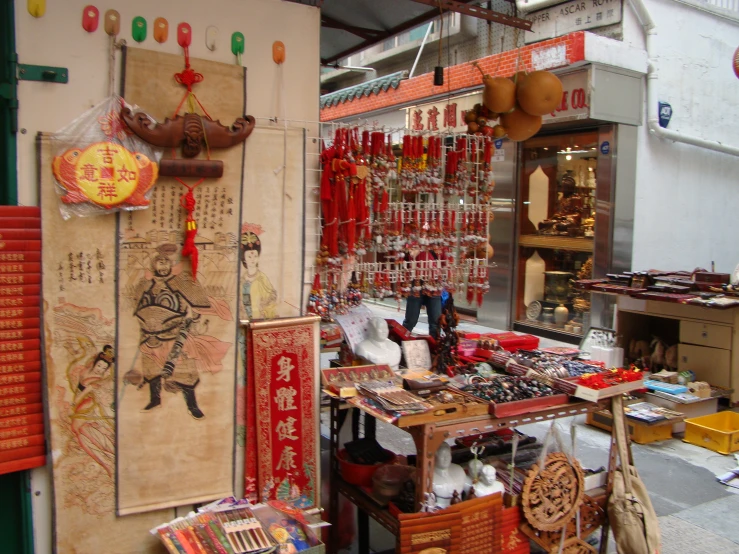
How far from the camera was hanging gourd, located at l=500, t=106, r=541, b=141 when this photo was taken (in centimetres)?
421

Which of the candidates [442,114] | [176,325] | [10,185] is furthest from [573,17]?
[10,185]

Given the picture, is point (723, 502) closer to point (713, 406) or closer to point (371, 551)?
point (713, 406)

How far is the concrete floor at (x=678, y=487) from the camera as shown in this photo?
12.5 ft

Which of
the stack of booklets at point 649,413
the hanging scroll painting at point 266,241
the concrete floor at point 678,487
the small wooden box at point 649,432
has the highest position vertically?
the hanging scroll painting at point 266,241

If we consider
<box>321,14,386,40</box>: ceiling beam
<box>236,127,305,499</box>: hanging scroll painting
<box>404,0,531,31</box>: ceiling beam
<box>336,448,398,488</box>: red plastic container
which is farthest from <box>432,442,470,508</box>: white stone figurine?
<box>321,14,386,40</box>: ceiling beam

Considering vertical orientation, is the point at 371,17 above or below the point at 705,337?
above

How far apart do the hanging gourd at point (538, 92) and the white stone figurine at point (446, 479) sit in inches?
89.1

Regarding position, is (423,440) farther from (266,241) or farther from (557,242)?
(557,242)

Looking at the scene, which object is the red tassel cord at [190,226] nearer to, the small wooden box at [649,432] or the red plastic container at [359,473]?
the red plastic container at [359,473]

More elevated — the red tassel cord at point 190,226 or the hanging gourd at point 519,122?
the hanging gourd at point 519,122

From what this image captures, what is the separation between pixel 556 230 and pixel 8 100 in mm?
7735

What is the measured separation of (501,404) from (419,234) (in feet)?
4.01

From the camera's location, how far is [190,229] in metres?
3.07

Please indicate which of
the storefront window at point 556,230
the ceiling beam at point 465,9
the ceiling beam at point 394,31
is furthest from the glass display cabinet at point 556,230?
the ceiling beam at point 465,9
